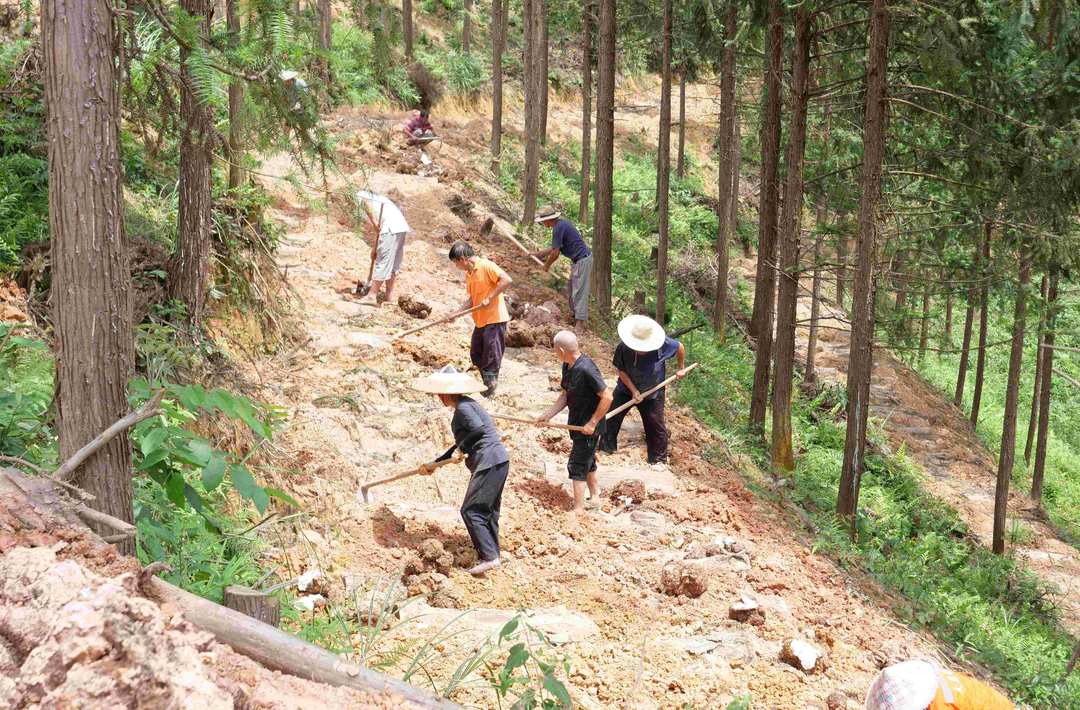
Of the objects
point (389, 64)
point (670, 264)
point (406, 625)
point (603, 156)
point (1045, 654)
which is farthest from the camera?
point (670, 264)

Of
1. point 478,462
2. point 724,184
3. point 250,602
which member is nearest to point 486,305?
point 478,462

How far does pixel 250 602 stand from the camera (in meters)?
3.44

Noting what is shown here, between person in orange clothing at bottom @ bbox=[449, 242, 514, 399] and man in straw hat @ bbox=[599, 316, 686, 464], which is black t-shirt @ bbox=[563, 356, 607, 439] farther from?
person in orange clothing at bottom @ bbox=[449, 242, 514, 399]

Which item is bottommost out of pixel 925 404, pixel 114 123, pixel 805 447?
pixel 925 404

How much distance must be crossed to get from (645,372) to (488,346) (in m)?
1.91

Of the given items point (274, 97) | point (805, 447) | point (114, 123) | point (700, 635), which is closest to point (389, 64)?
point (274, 97)

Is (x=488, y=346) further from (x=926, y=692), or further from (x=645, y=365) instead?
(x=926, y=692)

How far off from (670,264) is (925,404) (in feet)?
26.3

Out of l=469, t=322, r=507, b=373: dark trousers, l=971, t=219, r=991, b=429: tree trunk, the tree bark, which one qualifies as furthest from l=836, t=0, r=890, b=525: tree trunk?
the tree bark

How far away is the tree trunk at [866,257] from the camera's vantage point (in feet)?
31.1

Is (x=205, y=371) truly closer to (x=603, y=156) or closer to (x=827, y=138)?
(x=603, y=156)

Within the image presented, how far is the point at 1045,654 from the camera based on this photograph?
9.65 metres

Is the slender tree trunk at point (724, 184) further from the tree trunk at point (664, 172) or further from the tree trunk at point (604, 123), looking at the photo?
the tree trunk at point (604, 123)

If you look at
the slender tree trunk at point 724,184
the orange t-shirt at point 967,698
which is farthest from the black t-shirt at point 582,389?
the slender tree trunk at point 724,184
